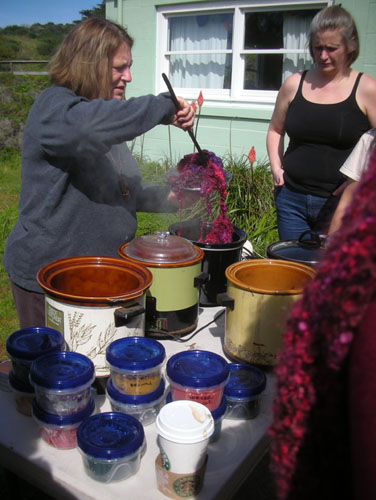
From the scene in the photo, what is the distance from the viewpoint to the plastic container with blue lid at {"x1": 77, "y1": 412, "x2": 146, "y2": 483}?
949 mm

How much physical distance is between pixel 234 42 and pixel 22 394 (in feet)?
18.4

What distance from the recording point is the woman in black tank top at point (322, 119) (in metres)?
2.27

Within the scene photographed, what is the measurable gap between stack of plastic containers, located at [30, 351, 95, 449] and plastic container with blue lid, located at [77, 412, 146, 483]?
46 mm

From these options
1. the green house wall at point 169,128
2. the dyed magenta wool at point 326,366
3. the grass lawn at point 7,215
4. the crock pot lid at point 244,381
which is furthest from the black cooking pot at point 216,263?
the green house wall at point 169,128

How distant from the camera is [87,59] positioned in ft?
5.24

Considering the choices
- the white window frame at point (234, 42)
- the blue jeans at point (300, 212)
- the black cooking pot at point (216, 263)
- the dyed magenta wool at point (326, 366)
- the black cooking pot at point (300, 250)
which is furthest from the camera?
the white window frame at point (234, 42)

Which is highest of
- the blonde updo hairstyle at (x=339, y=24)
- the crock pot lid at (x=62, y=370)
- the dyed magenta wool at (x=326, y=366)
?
the blonde updo hairstyle at (x=339, y=24)

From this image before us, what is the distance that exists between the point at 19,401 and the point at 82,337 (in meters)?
0.23

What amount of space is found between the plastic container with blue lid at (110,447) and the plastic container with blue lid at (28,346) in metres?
0.23

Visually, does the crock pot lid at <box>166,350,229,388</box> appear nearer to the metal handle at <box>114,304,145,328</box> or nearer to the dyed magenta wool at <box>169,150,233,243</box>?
the metal handle at <box>114,304,145,328</box>

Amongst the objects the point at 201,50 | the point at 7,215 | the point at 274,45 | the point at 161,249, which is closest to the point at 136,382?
the point at 161,249

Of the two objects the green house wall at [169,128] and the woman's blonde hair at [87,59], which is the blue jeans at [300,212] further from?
the green house wall at [169,128]

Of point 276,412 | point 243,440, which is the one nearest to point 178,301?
point 243,440

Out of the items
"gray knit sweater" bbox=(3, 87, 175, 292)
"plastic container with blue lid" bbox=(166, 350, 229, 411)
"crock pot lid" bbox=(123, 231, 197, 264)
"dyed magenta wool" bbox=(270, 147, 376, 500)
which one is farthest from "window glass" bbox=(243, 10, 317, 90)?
"dyed magenta wool" bbox=(270, 147, 376, 500)
